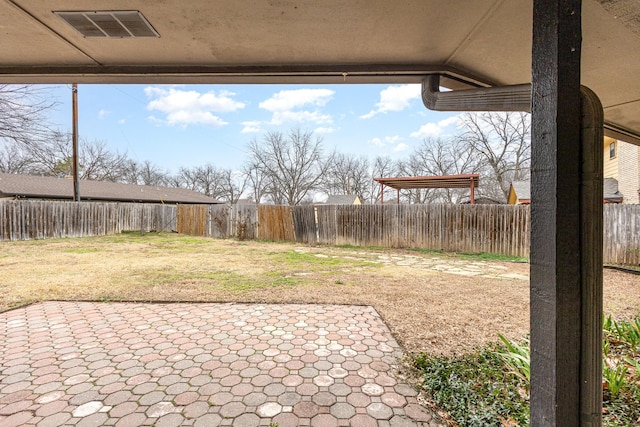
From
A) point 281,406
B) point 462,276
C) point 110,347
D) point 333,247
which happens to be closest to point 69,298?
point 110,347

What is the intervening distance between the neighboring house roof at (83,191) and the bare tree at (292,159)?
739 cm

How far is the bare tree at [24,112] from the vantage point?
6953 millimetres

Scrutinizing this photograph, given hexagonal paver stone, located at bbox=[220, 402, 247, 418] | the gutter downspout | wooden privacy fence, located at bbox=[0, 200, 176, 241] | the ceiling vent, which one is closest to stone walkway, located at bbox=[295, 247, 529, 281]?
the gutter downspout

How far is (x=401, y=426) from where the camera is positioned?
1566 mm

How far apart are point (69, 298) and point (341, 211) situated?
7385 millimetres

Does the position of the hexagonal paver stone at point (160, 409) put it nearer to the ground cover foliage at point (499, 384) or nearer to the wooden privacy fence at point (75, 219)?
the ground cover foliage at point (499, 384)

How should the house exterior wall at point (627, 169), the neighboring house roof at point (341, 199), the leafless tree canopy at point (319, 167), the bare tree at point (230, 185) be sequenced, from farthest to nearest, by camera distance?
the bare tree at point (230, 185) → the neighboring house roof at point (341, 199) → the leafless tree canopy at point (319, 167) → the house exterior wall at point (627, 169)

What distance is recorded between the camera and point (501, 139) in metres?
19.5

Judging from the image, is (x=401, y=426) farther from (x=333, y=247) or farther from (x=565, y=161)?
(x=333, y=247)

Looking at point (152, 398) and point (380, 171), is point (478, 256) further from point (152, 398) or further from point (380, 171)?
point (380, 171)

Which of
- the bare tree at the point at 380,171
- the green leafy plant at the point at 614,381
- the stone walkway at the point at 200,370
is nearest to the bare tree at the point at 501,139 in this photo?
the bare tree at the point at 380,171

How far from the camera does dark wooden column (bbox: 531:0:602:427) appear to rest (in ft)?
3.50

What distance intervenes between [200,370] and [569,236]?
237 cm

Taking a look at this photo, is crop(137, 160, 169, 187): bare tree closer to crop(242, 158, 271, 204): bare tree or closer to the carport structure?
crop(242, 158, 271, 204): bare tree
